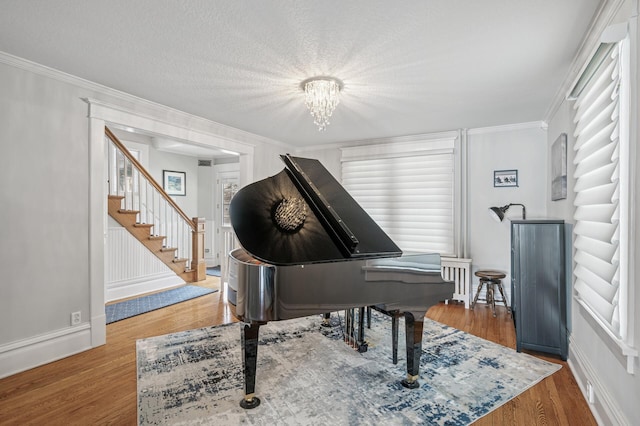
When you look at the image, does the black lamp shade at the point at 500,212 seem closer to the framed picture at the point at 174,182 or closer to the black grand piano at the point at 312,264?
the black grand piano at the point at 312,264

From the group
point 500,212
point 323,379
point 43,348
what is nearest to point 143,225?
point 43,348

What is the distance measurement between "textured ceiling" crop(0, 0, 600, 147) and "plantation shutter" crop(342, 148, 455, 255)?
1328mm

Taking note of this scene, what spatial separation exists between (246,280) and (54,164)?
2.17 meters

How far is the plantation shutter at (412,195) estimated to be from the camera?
4668mm

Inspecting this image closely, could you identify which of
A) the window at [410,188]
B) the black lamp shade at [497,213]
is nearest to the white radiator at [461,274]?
the window at [410,188]

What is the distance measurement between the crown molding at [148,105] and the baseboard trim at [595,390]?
4390mm

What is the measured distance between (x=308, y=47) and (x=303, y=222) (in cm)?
129

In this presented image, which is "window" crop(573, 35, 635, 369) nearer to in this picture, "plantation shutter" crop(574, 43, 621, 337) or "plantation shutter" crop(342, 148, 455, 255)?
"plantation shutter" crop(574, 43, 621, 337)

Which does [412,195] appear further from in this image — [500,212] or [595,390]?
[595,390]

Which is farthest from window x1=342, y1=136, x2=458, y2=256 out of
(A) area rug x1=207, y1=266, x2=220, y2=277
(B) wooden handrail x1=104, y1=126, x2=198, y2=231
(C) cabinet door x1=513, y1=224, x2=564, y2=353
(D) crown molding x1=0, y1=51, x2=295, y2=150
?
(A) area rug x1=207, y1=266, x2=220, y2=277

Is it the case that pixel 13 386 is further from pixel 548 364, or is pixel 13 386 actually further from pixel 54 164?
pixel 548 364

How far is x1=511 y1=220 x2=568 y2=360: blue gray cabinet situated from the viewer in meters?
2.71

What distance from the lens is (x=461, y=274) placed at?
435cm

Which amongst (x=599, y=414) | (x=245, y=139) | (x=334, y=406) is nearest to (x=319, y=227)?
(x=334, y=406)
